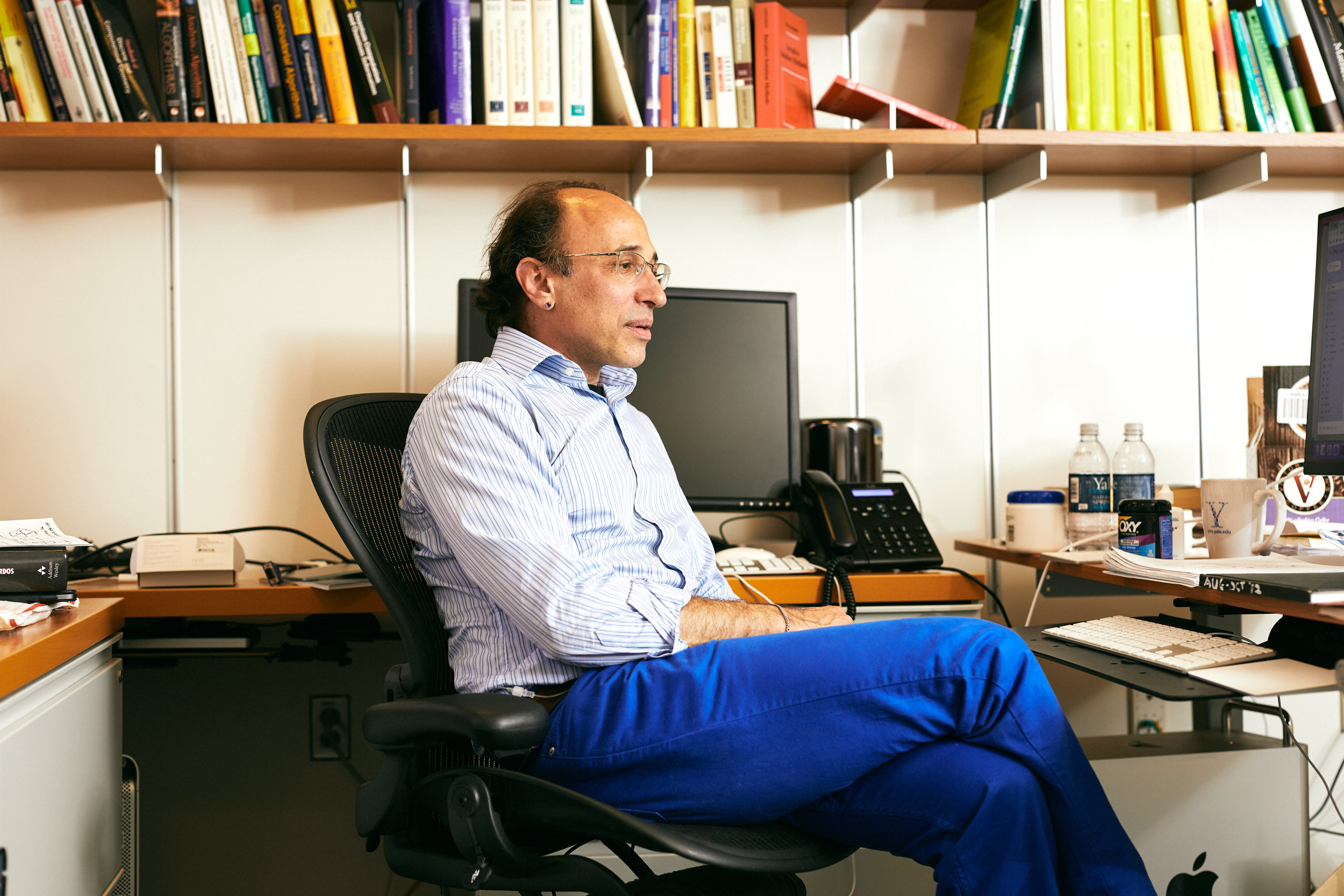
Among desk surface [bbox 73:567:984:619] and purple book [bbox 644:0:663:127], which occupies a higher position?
purple book [bbox 644:0:663:127]

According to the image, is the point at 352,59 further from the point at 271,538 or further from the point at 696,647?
the point at 696,647

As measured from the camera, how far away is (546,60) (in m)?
1.85

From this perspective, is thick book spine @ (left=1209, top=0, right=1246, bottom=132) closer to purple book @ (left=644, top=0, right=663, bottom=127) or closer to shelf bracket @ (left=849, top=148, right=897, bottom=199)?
shelf bracket @ (left=849, top=148, right=897, bottom=199)

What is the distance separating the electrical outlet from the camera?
200 cm

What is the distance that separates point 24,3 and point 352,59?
574 millimetres

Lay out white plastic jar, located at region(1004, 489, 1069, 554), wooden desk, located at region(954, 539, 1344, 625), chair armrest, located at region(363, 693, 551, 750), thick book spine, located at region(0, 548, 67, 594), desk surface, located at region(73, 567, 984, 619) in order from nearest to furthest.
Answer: chair armrest, located at region(363, 693, 551, 750) < wooden desk, located at region(954, 539, 1344, 625) < thick book spine, located at region(0, 548, 67, 594) < desk surface, located at region(73, 567, 984, 619) < white plastic jar, located at region(1004, 489, 1069, 554)

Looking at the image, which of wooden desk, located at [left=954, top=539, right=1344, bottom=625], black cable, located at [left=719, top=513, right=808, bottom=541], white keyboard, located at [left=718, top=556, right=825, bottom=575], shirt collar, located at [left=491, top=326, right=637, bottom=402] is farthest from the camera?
black cable, located at [left=719, top=513, right=808, bottom=541]

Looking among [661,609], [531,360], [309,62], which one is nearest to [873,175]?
[531,360]

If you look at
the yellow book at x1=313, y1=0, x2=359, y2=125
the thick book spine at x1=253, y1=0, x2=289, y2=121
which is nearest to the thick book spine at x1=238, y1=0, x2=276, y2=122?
the thick book spine at x1=253, y1=0, x2=289, y2=121

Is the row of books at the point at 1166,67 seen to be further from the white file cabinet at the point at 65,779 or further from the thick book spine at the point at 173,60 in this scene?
the white file cabinet at the point at 65,779

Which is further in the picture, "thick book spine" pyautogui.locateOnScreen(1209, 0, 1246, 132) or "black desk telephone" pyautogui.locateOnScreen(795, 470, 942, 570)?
"thick book spine" pyautogui.locateOnScreen(1209, 0, 1246, 132)

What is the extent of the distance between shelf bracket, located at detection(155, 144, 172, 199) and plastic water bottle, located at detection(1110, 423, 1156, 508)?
1.84 metres

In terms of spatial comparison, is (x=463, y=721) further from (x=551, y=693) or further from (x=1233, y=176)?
(x=1233, y=176)

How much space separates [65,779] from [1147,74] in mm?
2208
